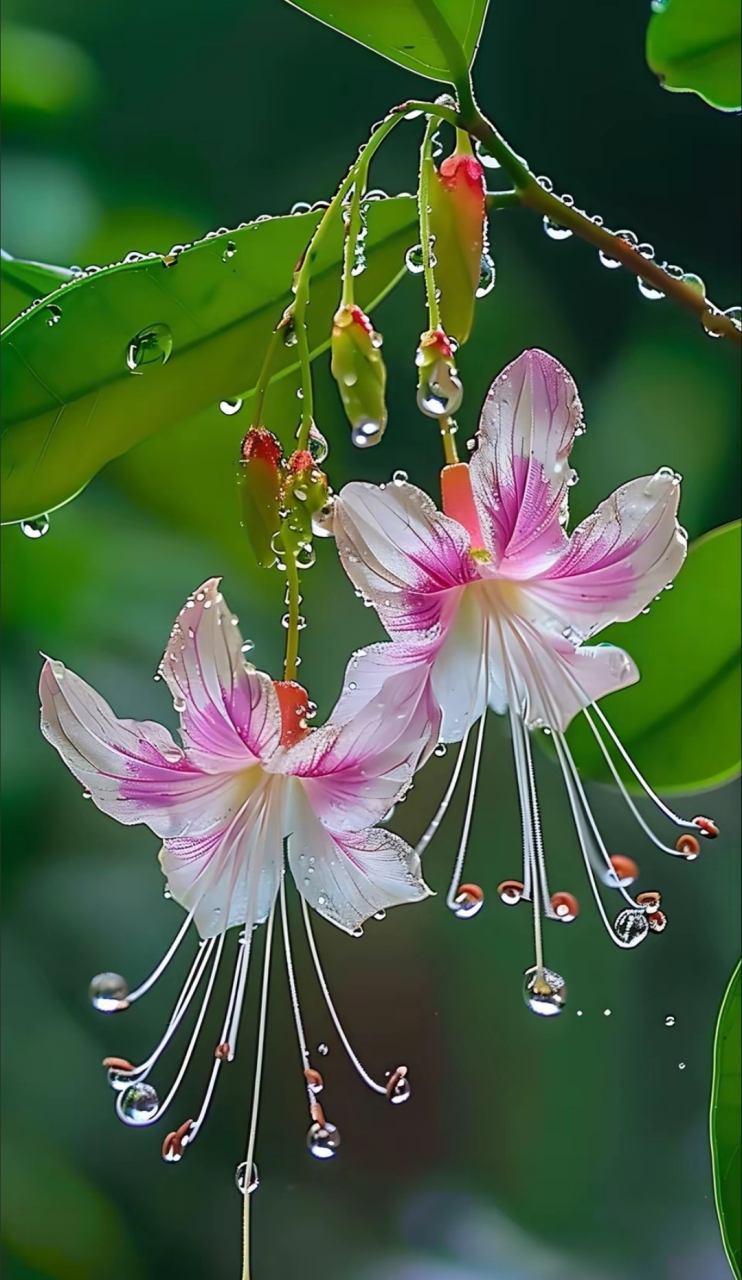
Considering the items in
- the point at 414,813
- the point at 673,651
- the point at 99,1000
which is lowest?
the point at 99,1000

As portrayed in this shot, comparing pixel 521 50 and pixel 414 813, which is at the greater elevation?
pixel 521 50

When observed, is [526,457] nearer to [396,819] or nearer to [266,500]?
[266,500]

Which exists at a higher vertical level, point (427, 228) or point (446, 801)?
point (427, 228)

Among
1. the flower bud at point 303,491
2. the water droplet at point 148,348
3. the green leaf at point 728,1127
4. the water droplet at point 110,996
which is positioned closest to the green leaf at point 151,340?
the water droplet at point 148,348

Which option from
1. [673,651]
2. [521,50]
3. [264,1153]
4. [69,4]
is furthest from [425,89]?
[264,1153]

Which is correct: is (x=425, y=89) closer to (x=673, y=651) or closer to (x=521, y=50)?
(x=521, y=50)

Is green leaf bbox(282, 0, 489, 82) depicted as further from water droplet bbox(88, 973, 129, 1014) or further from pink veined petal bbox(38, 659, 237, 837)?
water droplet bbox(88, 973, 129, 1014)

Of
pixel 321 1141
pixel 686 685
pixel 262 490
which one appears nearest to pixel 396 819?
pixel 686 685
